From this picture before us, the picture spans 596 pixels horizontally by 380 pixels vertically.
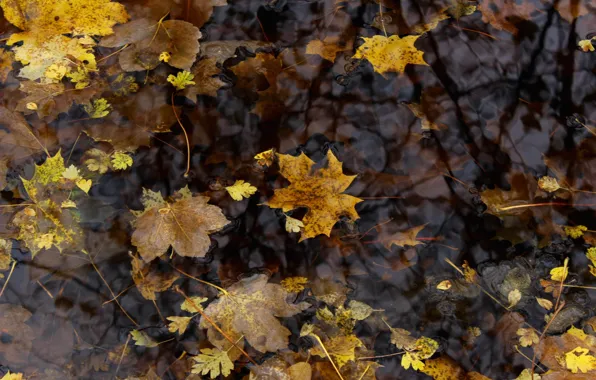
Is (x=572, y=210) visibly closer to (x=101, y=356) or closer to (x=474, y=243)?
(x=474, y=243)

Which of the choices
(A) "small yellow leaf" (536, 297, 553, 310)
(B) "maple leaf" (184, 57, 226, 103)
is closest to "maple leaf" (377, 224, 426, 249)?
(A) "small yellow leaf" (536, 297, 553, 310)

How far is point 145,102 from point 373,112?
3.06 feet

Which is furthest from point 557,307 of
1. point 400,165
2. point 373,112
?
point 373,112

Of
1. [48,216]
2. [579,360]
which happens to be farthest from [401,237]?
[48,216]

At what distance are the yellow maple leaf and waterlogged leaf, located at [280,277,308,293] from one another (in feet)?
3.13

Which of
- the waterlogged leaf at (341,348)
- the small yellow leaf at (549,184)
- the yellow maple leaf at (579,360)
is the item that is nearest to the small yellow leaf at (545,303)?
the yellow maple leaf at (579,360)

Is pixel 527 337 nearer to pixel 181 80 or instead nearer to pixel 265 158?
pixel 265 158

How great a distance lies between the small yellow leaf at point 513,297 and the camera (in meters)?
1.69

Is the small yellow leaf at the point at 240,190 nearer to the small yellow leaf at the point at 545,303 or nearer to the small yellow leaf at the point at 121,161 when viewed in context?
the small yellow leaf at the point at 121,161

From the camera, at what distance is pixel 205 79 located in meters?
1.94

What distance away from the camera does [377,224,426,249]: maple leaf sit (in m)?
1.76

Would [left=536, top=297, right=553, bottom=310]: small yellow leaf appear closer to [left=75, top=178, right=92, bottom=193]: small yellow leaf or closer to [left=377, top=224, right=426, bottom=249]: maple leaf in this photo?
[left=377, top=224, right=426, bottom=249]: maple leaf

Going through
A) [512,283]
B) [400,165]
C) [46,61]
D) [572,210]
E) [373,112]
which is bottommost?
[512,283]

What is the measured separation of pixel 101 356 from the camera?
5.44 ft
